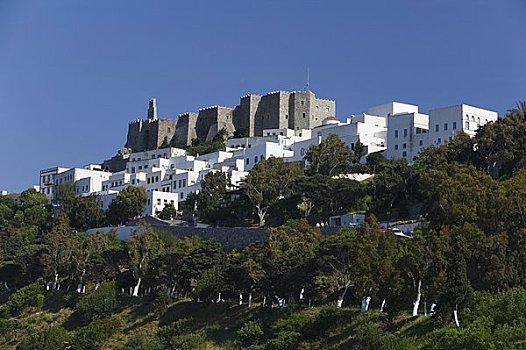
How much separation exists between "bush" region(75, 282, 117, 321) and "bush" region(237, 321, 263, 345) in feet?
25.9

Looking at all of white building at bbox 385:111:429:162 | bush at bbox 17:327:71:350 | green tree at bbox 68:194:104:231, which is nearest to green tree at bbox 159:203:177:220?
green tree at bbox 68:194:104:231

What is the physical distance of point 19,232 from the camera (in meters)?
56.9

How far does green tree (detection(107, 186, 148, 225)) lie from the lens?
57312mm

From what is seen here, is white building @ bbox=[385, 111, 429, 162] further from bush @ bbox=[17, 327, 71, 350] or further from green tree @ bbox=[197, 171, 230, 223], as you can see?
bush @ bbox=[17, 327, 71, 350]

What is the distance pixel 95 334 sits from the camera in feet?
126

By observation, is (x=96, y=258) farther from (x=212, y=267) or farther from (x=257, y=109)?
(x=257, y=109)

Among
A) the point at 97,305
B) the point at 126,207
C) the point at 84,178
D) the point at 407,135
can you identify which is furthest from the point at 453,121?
the point at 84,178

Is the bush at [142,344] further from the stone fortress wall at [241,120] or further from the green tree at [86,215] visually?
the stone fortress wall at [241,120]

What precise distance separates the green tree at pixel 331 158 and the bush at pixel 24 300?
55.2 ft

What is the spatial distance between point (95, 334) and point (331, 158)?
21.2m

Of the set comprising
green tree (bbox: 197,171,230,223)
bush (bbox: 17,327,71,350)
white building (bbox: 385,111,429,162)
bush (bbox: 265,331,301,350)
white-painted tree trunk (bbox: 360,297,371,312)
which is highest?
white building (bbox: 385,111,429,162)

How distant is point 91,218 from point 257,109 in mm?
21133

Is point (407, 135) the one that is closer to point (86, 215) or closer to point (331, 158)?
point (331, 158)

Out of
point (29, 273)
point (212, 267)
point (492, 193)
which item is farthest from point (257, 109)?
point (492, 193)
